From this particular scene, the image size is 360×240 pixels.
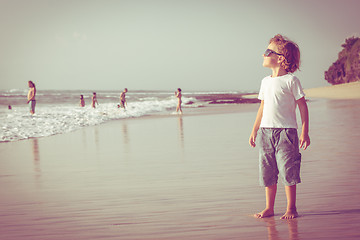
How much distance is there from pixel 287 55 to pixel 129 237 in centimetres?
205

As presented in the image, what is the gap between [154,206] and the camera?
3.90 metres

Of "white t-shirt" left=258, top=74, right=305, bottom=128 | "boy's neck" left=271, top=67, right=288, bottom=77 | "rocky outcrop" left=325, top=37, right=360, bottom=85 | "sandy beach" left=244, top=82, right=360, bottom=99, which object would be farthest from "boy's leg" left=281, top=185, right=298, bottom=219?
"rocky outcrop" left=325, top=37, right=360, bottom=85

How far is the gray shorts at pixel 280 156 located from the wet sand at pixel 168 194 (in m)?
0.36

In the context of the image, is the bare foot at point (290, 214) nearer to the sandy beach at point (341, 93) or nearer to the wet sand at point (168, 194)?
the wet sand at point (168, 194)

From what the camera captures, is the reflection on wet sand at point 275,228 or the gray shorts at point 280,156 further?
the gray shorts at point 280,156

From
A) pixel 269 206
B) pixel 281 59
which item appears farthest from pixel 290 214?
pixel 281 59

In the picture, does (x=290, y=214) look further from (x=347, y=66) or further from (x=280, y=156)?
(x=347, y=66)

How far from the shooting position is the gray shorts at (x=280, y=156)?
11.1 ft

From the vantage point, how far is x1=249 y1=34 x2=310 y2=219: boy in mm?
3393

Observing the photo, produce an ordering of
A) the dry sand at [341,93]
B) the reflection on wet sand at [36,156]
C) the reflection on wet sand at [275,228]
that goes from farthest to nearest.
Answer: the dry sand at [341,93], the reflection on wet sand at [36,156], the reflection on wet sand at [275,228]

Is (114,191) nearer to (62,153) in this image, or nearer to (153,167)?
(153,167)

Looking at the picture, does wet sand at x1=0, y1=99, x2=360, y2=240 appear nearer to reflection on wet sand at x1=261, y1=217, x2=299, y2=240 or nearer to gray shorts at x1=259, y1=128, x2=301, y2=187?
reflection on wet sand at x1=261, y1=217, x2=299, y2=240

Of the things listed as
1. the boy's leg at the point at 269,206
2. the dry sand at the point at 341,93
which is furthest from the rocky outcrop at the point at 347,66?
the boy's leg at the point at 269,206

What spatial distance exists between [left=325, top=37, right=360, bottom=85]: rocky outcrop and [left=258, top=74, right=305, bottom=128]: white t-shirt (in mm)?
67685
